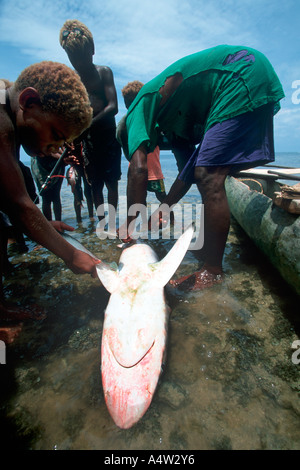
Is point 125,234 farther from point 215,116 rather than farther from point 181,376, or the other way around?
point 181,376

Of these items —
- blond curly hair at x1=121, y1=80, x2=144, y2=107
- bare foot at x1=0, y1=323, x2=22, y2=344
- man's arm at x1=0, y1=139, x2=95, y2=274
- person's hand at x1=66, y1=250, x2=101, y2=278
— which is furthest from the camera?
blond curly hair at x1=121, y1=80, x2=144, y2=107

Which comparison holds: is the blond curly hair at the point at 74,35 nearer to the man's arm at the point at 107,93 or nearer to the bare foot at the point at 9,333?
the man's arm at the point at 107,93

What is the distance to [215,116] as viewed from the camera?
2328mm

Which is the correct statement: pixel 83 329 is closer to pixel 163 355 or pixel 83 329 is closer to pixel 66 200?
pixel 163 355

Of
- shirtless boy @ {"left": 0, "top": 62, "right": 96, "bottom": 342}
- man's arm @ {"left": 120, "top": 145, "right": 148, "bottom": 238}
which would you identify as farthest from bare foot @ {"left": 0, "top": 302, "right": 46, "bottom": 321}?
man's arm @ {"left": 120, "top": 145, "right": 148, "bottom": 238}

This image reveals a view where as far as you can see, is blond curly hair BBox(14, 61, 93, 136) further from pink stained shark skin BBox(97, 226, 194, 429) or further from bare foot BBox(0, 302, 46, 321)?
bare foot BBox(0, 302, 46, 321)

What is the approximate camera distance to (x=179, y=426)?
51.2 inches

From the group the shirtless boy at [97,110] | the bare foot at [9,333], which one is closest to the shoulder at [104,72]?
the shirtless boy at [97,110]

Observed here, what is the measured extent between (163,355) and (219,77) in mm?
2655

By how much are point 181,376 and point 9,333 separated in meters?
1.50

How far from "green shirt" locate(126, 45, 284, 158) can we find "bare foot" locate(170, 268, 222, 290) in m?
1.59

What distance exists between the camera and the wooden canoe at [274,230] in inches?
83.8

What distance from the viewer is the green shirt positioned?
220 centimetres

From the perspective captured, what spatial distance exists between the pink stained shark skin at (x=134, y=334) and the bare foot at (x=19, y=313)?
0.71 metres
